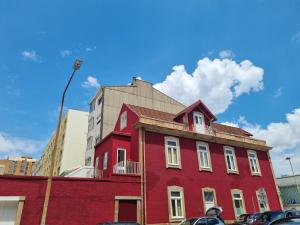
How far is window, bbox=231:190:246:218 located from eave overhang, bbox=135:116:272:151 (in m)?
4.68

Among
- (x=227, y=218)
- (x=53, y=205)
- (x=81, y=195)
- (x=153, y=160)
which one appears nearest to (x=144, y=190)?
(x=153, y=160)

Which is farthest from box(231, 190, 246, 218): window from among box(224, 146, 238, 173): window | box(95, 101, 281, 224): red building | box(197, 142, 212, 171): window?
box(197, 142, 212, 171): window

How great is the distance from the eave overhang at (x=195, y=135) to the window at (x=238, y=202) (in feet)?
15.4

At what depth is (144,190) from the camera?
16781mm

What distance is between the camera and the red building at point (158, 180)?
13.9m

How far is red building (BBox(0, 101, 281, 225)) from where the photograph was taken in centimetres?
1388

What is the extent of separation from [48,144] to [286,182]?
55.2 metres

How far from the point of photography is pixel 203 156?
2147 cm

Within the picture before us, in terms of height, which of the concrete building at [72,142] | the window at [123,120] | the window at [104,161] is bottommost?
the window at [104,161]

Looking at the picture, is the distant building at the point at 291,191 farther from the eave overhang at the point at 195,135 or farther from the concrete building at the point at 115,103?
the concrete building at the point at 115,103

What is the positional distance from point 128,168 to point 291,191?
30.6 metres

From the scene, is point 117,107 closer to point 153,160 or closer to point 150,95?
point 150,95

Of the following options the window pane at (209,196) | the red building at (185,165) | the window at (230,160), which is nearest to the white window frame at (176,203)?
the red building at (185,165)

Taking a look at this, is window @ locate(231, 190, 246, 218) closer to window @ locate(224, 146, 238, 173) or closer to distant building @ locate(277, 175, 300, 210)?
window @ locate(224, 146, 238, 173)
